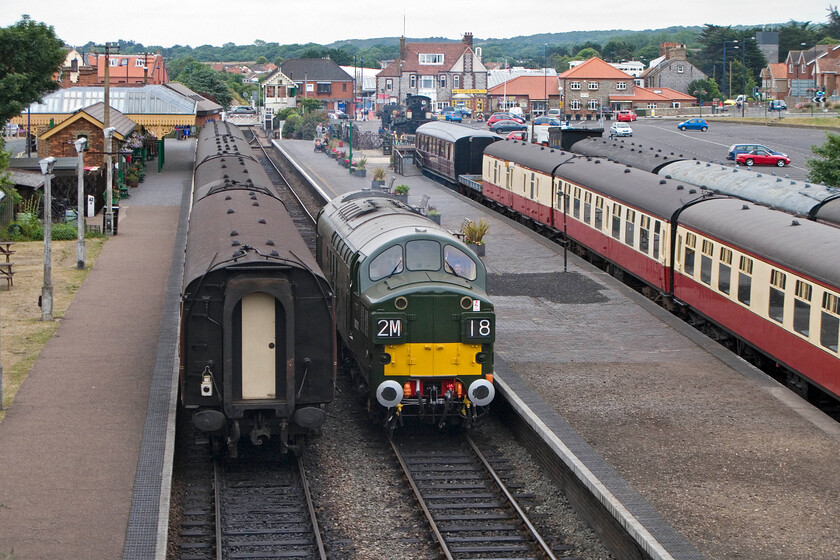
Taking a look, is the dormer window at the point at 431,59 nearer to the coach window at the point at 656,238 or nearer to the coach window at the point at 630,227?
the coach window at the point at 630,227

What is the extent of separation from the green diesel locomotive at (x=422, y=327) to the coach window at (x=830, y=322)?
484cm

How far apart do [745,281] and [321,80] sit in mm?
123405

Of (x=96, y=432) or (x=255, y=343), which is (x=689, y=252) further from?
(x=96, y=432)

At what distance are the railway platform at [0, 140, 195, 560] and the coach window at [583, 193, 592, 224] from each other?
11.4 metres

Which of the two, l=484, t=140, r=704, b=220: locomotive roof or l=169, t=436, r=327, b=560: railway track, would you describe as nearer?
l=169, t=436, r=327, b=560: railway track

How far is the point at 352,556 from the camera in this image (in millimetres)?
12008

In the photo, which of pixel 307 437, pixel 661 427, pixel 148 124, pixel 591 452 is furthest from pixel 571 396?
pixel 148 124

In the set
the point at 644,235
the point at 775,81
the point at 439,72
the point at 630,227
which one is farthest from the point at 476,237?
the point at 775,81

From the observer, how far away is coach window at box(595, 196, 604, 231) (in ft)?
93.8

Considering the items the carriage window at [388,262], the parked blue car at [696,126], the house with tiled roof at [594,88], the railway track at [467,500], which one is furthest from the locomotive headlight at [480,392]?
the house with tiled roof at [594,88]

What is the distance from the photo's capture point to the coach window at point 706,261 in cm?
2084

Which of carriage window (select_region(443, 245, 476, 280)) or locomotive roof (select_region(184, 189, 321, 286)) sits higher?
locomotive roof (select_region(184, 189, 321, 286))

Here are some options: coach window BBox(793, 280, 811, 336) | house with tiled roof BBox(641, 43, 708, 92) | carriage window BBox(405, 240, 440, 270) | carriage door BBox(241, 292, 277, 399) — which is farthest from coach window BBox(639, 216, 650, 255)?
house with tiled roof BBox(641, 43, 708, 92)

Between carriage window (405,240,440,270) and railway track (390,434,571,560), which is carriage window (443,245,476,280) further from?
railway track (390,434,571,560)
